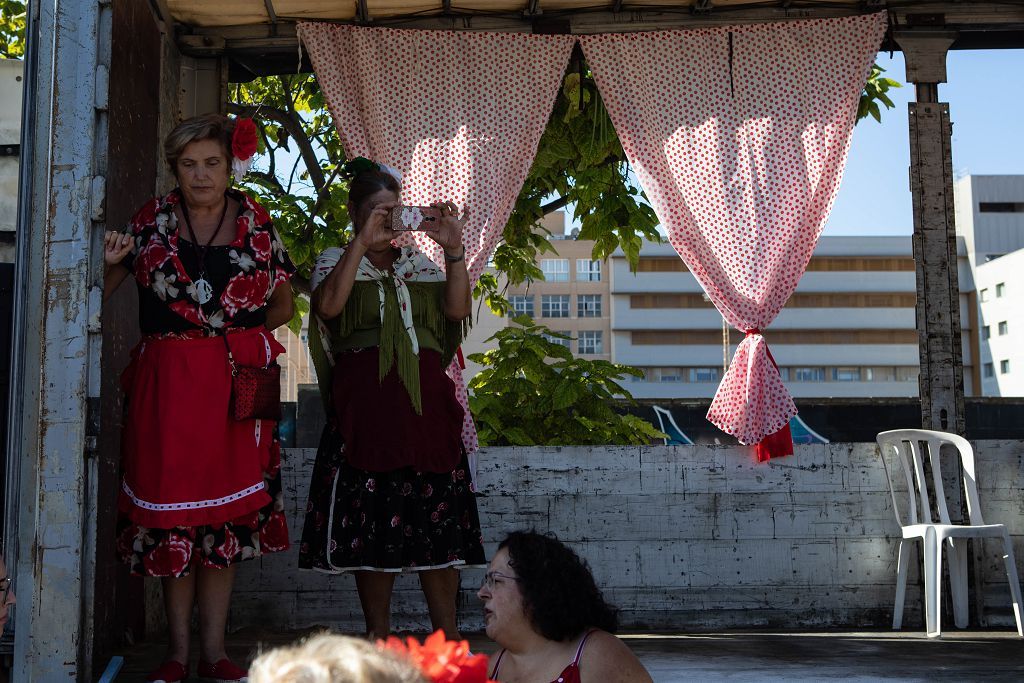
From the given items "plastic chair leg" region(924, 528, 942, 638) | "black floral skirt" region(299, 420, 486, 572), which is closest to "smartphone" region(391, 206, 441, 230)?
"black floral skirt" region(299, 420, 486, 572)

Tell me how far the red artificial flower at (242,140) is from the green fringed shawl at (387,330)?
491 mm

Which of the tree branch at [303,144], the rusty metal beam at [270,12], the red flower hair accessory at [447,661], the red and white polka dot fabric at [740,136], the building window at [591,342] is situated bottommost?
the red flower hair accessory at [447,661]

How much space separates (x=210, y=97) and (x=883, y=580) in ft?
11.8

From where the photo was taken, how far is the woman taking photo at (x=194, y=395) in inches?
119

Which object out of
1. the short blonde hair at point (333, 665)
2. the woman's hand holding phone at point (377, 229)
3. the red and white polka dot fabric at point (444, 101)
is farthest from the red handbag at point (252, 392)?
the short blonde hair at point (333, 665)

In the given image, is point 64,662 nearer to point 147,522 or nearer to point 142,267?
point 147,522

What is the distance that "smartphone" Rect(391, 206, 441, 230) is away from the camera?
3.33 metres

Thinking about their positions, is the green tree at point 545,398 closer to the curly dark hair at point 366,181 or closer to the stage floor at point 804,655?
the stage floor at point 804,655

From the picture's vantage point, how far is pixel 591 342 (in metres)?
89.2

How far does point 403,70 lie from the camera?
4922 millimetres

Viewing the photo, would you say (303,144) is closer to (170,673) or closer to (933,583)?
(933,583)

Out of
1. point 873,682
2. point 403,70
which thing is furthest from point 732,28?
point 873,682

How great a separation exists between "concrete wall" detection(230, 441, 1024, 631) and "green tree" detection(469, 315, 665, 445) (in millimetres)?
1851

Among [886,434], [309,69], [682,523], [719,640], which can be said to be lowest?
[719,640]
